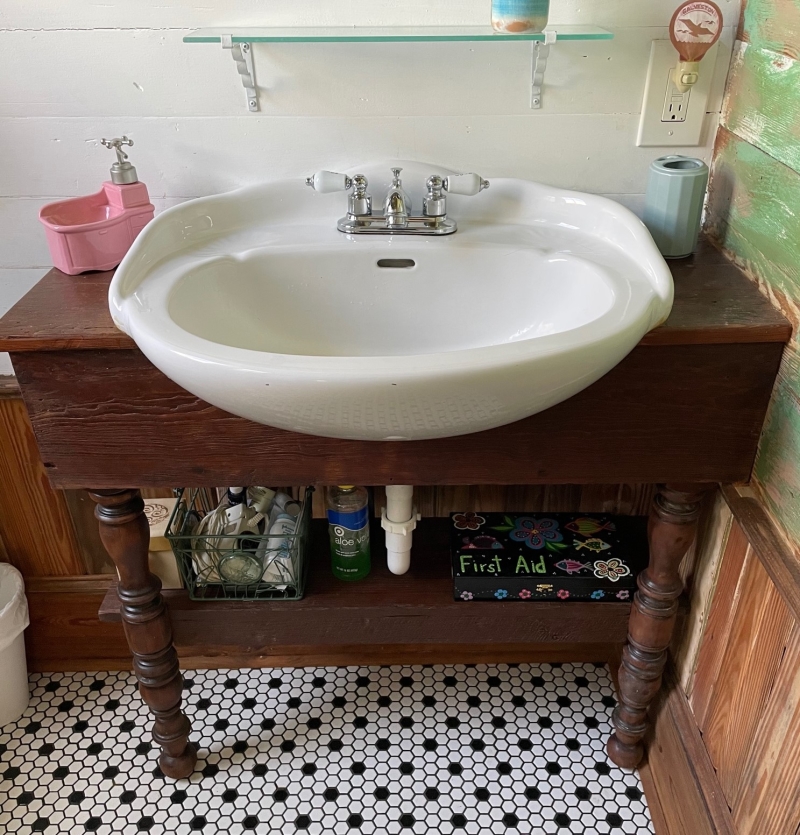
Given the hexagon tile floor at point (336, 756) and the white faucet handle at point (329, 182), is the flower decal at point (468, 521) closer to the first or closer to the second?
the hexagon tile floor at point (336, 756)

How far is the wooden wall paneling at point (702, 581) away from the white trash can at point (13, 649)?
115cm

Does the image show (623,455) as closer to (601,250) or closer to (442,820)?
(601,250)

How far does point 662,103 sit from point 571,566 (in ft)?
2.26

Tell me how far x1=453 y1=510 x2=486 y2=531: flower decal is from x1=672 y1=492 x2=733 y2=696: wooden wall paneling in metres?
0.34

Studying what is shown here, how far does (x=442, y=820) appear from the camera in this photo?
4.06ft

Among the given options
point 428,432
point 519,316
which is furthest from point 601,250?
point 428,432

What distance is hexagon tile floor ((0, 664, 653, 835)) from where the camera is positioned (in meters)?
1.25

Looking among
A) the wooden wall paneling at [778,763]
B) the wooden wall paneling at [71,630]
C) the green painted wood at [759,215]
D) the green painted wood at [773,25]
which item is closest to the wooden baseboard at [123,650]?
the wooden wall paneling at [71,630]

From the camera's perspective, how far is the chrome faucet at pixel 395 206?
102 cm

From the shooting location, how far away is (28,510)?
1.37 m

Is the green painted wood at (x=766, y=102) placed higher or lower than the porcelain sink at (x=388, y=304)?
higher

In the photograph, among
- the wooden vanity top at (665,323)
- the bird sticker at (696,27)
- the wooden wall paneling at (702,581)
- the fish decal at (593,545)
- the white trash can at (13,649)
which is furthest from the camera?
the white trash can at (13,649)

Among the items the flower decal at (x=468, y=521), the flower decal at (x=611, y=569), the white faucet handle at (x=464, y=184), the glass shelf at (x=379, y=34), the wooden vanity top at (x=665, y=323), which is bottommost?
the flower decal at (x=611, y=569)

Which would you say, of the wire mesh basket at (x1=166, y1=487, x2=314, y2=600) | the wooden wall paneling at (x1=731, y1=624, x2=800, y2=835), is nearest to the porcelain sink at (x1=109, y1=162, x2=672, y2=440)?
the wire mesh basket at (x1=166, y1=487, x2=314, y2=600)
